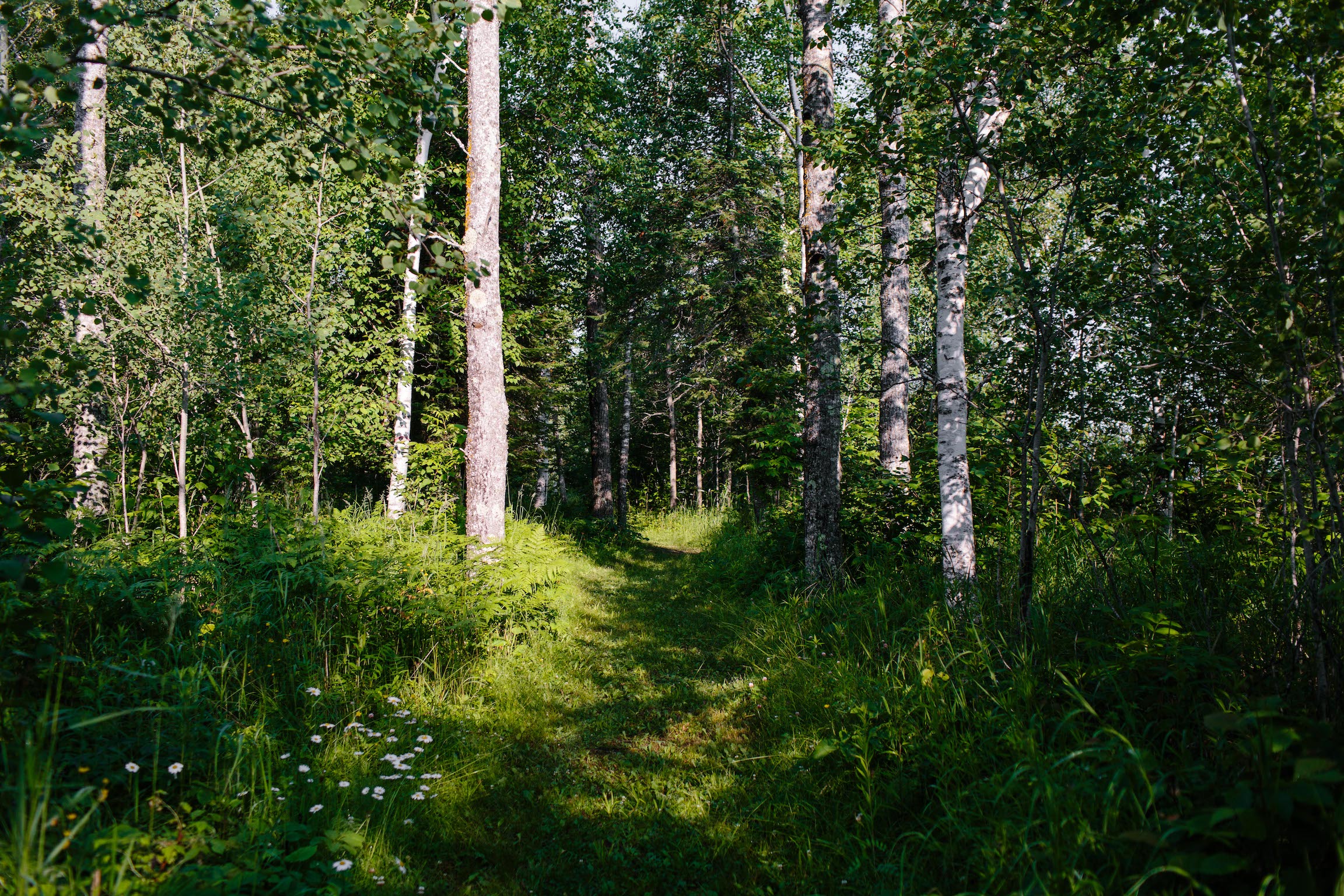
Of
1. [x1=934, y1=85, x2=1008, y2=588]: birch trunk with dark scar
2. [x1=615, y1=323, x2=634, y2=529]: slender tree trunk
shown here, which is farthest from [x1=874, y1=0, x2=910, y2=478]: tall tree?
[x1=615, y1=323, x2=634, y2=529]: slender tree trunk

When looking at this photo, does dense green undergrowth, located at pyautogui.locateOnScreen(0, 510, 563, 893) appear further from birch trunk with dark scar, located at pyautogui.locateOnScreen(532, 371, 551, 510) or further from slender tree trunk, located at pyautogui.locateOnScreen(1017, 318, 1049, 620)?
birch trunk with dark scar, located at pyautogui.locateOnScreen(532, 371, 551, 510)

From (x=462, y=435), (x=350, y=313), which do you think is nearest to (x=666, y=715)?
(x=350, y=313)

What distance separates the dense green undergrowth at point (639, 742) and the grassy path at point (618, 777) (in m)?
0.02

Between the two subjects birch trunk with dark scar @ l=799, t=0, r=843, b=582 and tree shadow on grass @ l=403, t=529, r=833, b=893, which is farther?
birch trunk with dark scar @ l=799, t=0, r=843, b=582

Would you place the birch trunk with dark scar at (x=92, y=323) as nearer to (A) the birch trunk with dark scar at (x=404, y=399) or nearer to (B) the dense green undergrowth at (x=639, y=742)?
(A) the birch trunk with dark scar at (x=404, y=399)

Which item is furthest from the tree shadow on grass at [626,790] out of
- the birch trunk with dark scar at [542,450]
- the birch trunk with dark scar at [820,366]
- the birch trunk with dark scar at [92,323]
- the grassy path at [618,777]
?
the birch trunk with dark scar at [542,450]

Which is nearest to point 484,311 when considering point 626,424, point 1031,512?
point 1031,512

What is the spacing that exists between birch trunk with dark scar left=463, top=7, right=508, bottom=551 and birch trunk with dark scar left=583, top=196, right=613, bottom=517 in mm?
8218

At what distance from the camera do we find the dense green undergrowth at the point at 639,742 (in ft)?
7.02

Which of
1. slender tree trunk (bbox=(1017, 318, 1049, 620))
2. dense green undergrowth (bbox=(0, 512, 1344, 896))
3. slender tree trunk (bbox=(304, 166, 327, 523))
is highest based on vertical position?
slender tree trunk (bbox=(304, 166, 327, 523))

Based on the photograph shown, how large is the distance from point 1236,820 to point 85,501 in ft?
37.7

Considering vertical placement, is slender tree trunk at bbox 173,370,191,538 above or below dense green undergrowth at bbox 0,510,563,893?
above

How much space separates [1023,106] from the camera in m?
4.63

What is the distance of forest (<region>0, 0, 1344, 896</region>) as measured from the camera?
7.95ft
